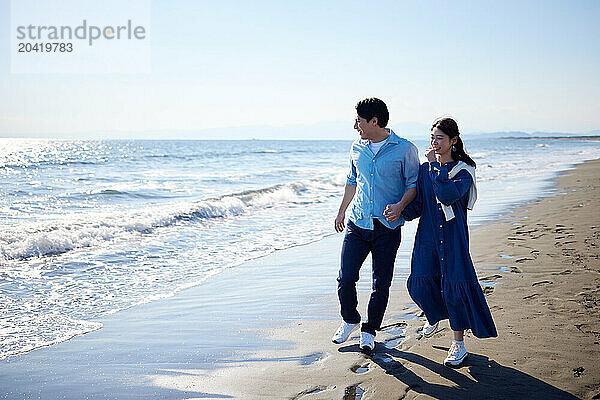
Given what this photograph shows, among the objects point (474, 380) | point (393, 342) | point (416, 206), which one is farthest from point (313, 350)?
point (416, 206)

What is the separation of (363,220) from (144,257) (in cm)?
507

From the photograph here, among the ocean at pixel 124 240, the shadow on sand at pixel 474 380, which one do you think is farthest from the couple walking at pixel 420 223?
the ocean at pixel 124 240

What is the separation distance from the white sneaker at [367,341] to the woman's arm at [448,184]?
3.90ft

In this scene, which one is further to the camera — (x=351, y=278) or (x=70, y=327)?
(x=70, y=327)

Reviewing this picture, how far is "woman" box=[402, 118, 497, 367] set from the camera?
146 inches

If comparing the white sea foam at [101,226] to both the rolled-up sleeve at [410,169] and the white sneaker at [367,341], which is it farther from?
the rolled-up sleeve at [410,169]

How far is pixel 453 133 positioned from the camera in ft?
12.4

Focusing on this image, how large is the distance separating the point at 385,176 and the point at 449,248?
716 mm

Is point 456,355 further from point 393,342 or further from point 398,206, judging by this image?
point 398,206

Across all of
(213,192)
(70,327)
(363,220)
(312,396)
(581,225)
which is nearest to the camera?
(312,396)

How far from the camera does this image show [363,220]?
13.6 feet

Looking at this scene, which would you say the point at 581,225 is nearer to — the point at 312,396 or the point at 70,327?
the point at 312,396

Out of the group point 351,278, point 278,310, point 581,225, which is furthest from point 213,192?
point 351,278

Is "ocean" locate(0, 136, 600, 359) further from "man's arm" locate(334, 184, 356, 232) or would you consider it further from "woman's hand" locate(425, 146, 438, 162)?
"woman's hand" locate(425, 146, 438, 162)
